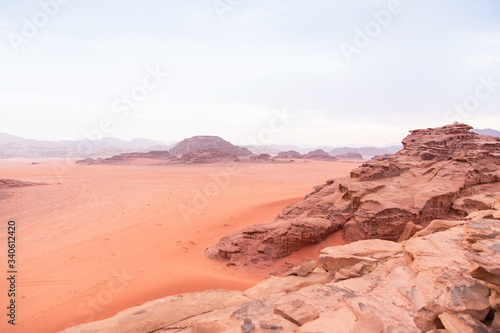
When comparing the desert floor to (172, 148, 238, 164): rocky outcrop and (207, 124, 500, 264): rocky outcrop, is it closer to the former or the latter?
(207, 124, 500, 264): rocky outcrop

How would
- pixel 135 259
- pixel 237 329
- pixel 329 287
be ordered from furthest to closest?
pixel 135 259 < pixel 329 287 < pixel 237 329

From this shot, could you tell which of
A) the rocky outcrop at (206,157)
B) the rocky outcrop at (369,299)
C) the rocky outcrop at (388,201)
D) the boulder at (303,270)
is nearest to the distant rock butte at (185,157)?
the rocky outcrop at (206,157)

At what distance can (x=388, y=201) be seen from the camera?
7.21 meters

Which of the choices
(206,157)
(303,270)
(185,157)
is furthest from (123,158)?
(303,270)

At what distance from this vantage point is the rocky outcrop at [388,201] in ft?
22.6

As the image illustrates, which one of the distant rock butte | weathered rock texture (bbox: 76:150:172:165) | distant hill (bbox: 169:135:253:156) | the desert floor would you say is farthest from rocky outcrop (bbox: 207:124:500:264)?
distant hill (bbox: 169:135:253:156)

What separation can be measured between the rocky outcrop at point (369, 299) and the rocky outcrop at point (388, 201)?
2519 millimetres

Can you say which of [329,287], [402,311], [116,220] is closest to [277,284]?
[329,287]

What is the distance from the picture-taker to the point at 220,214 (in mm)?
12180

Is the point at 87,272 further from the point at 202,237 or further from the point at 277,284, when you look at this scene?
the point at 277,284

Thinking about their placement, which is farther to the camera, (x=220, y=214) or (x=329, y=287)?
(x=220, y=214)

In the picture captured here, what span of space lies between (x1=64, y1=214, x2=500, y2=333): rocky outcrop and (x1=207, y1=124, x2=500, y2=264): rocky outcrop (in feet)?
8.27

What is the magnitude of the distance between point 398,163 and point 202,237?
23.4 ft

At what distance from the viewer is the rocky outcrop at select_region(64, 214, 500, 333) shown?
2531mm
